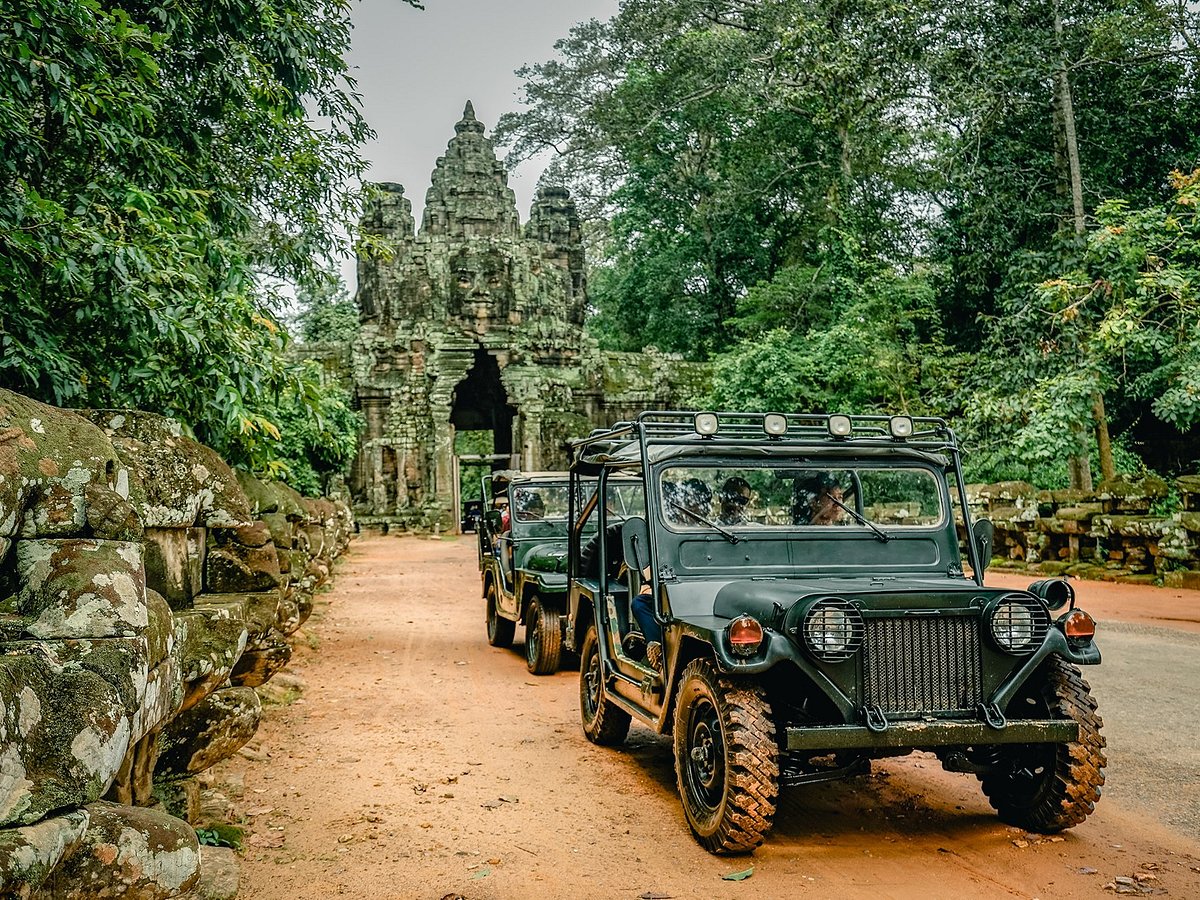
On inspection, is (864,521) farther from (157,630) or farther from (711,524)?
(157,630)

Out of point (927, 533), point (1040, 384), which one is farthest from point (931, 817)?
point (1040, 384)

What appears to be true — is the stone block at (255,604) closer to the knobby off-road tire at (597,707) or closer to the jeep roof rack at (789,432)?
the knobby off-road tire at (597,707)

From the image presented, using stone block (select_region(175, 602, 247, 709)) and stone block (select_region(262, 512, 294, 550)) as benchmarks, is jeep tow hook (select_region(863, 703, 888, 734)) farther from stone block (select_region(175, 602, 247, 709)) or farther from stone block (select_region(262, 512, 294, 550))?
stone block (select_region(262, 512, 294, 550))

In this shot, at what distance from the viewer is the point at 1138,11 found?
1708cm

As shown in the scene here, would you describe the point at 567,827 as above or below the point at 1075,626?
below

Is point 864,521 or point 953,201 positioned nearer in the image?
point 864,521

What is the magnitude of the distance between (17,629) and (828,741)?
3.02 m

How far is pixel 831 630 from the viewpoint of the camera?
4074 millimetres

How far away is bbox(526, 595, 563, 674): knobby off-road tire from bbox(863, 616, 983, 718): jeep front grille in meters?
4.82

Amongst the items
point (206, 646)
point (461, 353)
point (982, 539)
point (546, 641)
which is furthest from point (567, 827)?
point (461, 353)

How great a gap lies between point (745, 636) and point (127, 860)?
96.6 inches

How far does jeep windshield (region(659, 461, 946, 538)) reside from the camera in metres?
5.55

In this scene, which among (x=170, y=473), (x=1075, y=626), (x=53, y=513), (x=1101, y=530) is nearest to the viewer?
(x=53, y=513)

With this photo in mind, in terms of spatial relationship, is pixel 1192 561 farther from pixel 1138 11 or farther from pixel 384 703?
pixel 384 703
